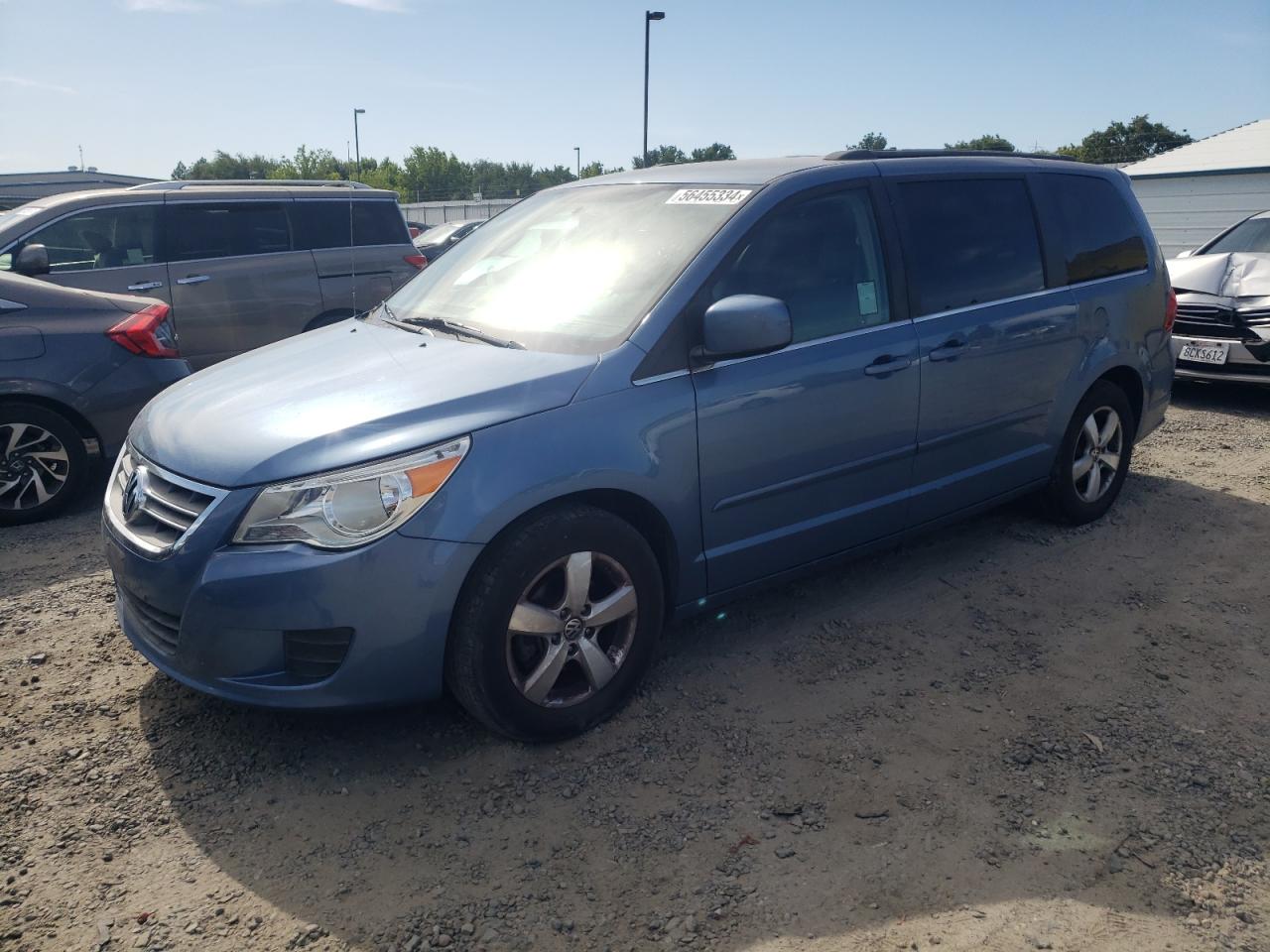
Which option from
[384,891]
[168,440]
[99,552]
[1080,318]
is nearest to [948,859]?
[384,891]

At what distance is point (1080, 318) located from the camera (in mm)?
4832

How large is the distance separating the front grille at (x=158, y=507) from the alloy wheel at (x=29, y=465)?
2.60 metres

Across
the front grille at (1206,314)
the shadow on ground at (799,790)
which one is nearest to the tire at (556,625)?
the shadow on ground at (799,790)

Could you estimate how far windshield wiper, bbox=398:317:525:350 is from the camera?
3.48 metres

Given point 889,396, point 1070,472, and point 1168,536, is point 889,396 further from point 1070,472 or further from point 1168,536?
point 1168,536

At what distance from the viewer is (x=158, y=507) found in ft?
10.1

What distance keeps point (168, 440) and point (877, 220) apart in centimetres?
278

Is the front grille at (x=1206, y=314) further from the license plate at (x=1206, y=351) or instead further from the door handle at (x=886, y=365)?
the door handle at (x=886, y=365)

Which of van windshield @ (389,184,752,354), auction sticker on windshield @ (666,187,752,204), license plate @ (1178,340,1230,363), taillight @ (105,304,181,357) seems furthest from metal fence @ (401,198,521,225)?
auction sticker on windshield @ (666,187,752,204)

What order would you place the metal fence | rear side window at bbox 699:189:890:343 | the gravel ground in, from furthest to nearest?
1. the metal fence
2. rear side window at bbox 699:189:890:343
3. the gravel ground

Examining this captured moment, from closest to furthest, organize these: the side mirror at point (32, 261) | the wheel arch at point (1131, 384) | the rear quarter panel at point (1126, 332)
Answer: the rear quarter panel at point (1126, 332), the wheel arch at point (1131, 384), the side mirror at point (32, 261)

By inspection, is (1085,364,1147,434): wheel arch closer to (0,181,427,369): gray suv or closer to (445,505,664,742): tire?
(445,505,664,742): tire

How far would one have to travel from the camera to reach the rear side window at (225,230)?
7723mm

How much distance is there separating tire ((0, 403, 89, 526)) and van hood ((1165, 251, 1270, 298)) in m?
8.01
